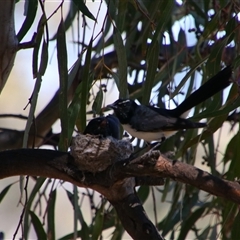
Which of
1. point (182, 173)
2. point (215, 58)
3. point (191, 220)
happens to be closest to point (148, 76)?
point (215, 58)

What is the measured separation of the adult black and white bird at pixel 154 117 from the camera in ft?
8.65

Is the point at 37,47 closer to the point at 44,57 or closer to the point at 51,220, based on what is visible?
the point at 44,57

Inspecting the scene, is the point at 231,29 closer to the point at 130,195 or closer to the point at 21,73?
the point at 130,195

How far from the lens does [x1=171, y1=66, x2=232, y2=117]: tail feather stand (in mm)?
2475

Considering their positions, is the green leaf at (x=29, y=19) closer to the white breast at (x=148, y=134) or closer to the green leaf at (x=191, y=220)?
the white breast at (x=148, y=134)

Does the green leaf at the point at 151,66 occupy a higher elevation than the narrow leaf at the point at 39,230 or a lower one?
higher

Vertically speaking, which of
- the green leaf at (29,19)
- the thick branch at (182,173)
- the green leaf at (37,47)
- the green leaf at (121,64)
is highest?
the green leaf at (29,19)

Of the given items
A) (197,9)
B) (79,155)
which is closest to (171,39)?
(197,9)

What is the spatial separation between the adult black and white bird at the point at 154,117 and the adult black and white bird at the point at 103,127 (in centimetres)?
5

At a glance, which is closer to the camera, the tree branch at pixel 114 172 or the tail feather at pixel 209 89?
the tree branch at pixel 114 172

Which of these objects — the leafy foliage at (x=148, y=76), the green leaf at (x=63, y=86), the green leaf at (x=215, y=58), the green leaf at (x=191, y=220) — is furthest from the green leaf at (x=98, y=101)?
the green leaf at (x=191, y=220)

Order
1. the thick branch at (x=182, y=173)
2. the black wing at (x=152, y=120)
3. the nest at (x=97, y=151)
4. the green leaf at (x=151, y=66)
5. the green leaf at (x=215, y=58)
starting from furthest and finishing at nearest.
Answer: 1. the black wing at (x=152, y=120)
2. the green leaf at (x=215, y=58)
3. the green leaf at (x=151, y=66)
4. the nest at (x=97, y=151)
5. the thick branch at (x=182, y=173)

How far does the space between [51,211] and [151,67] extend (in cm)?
110

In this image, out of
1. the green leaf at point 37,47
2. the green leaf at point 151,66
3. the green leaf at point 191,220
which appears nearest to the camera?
the green leaf at point 37,47
